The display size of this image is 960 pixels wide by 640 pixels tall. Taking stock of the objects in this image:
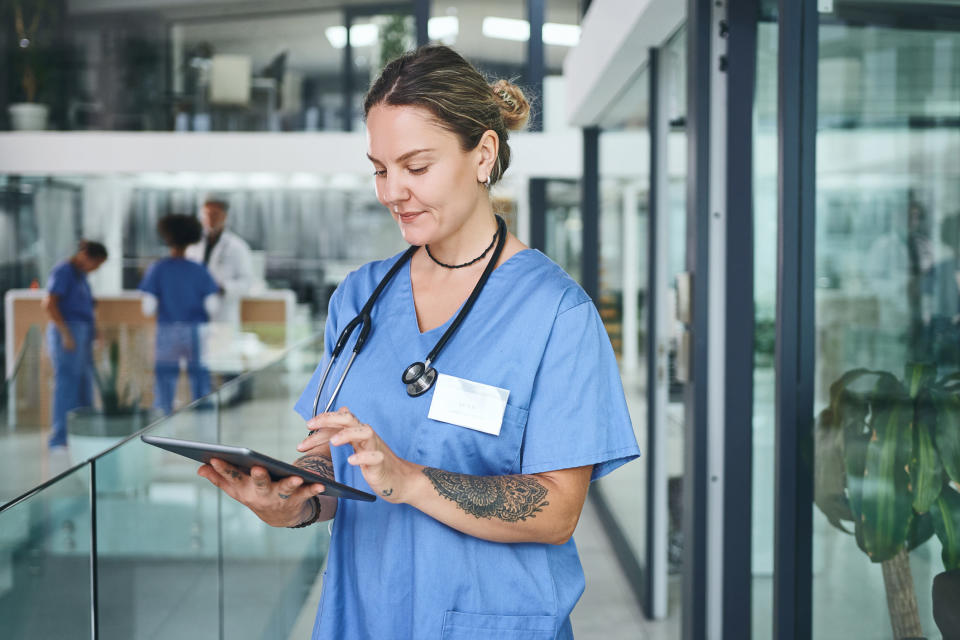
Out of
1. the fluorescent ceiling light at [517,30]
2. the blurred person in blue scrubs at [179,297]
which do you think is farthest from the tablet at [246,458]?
the fluorescent ceiling light at [517,30]

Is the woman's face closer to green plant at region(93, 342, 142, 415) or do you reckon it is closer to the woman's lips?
the woman's lips

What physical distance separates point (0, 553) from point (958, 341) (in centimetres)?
152

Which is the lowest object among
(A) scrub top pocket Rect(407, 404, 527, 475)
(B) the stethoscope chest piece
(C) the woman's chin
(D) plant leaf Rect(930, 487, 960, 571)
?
(D) plant leaf Rect(930, 487, 960, 571)

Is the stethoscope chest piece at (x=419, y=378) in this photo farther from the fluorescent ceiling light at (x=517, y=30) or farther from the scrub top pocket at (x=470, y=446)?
the fluorescent ceiling light at (x=517, y=30)

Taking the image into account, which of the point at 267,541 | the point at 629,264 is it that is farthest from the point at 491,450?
the point at 629,264

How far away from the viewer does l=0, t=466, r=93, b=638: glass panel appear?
1.23 m

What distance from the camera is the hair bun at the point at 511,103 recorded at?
1277mm

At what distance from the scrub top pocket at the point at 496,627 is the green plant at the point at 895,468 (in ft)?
2.51

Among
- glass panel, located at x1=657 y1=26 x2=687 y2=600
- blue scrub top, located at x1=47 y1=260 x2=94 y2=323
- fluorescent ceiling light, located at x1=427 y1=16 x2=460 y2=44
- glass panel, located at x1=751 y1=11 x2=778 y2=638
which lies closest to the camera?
glass panel, located at x1=751 y1=11 x2=778 y2=638

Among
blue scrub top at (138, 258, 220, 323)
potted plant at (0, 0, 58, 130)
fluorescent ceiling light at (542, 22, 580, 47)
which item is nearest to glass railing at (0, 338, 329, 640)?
blue scrub top at (138, 258, 220, 323)

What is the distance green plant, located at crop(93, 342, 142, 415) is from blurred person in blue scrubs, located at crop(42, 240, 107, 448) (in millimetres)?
93

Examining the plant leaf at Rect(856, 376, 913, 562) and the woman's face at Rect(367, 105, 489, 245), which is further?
the plant leaf at Rect(856, 376, 913, 562)

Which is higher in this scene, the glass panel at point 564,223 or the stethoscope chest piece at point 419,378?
the glass panel at point 564,223

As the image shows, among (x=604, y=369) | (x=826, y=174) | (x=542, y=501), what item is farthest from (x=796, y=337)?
(x=542, y=501)
